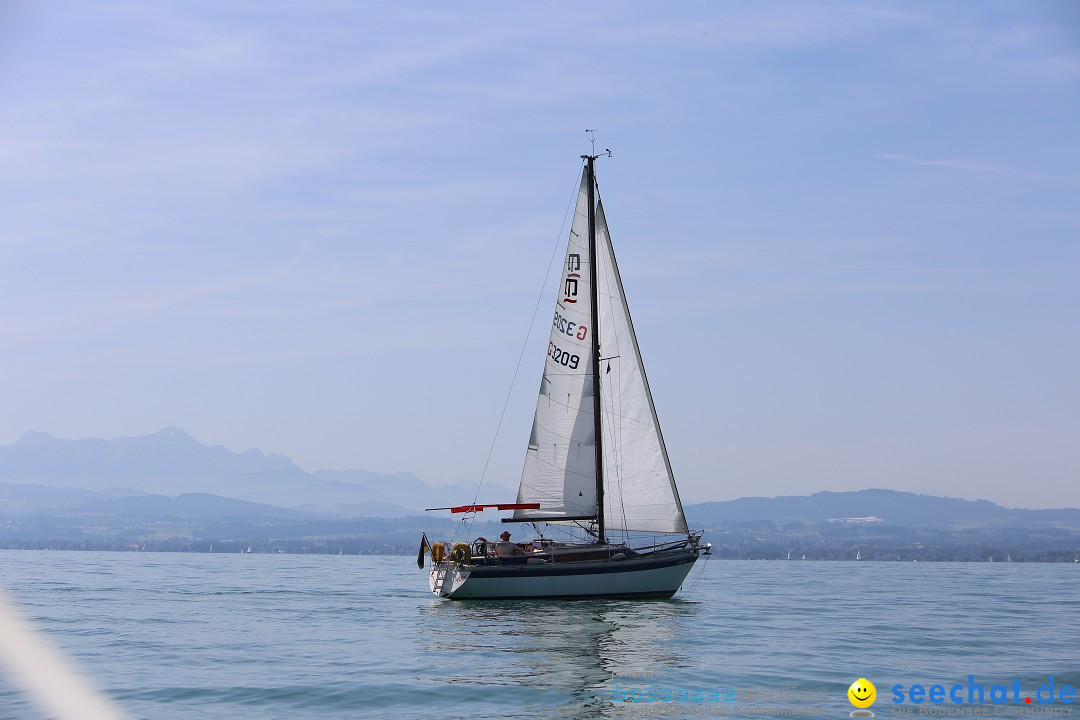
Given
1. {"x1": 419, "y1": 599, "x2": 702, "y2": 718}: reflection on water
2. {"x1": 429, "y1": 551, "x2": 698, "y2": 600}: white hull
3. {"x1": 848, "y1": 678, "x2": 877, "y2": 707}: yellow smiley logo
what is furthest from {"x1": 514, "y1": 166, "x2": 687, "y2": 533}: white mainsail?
{"x1": 848, "y1": 678, "x2": 877, "y2": 707}: yellow smiley logo

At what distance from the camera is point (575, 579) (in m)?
49.1

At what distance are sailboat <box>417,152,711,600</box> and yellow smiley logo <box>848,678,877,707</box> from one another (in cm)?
2269

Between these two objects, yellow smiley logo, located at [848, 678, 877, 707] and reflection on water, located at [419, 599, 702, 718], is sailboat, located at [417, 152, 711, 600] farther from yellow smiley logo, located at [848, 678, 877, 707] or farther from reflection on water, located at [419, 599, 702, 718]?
yellow smiley logo, located at [848, 678, 877, 707]

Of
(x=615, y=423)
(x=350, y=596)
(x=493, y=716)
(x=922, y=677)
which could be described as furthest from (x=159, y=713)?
(x=350, y=596)

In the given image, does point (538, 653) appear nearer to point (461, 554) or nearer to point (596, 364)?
point (461, 554)

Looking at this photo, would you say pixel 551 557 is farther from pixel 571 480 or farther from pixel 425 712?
pixel 425 712

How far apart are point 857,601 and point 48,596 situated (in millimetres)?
46756

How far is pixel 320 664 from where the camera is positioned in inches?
1309

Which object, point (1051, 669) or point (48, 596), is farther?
point (48, 596)

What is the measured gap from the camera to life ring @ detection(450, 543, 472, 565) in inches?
2000

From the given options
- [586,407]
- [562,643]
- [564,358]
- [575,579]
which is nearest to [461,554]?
[575,579]

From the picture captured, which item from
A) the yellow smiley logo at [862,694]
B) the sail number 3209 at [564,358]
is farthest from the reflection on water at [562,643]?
the sail number 3209 at [564,358]

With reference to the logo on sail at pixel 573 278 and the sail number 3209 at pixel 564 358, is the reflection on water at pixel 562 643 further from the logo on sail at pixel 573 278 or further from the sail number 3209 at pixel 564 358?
the logo on sail at pixel 573 278

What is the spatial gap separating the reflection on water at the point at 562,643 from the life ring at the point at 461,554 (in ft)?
6.94
